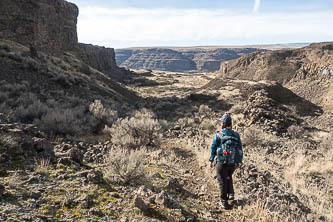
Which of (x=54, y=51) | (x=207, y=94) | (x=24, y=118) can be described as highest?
(x=54, y=51)

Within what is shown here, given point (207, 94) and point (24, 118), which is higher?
point (24, 118)

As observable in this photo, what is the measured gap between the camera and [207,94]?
2953cm

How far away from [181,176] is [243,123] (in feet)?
28.5

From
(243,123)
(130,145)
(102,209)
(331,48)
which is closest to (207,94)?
(243,123)

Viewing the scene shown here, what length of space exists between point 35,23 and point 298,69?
41.3 meters

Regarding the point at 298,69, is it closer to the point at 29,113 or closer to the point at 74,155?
the point at 29,113

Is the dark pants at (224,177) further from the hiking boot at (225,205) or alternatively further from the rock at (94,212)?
the rock at (94,212)

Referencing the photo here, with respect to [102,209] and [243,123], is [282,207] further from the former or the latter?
[243,123]

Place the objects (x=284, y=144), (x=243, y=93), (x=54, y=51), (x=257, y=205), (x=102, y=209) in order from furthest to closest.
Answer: (x=54, y=51) < (x=243, y=93) < (x=284, y=144) < (x=257, y=205) < (x=102, y=209)

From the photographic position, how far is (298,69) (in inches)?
1729

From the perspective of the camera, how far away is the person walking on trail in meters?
4.64

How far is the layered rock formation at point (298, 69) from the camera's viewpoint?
3095 centimetres

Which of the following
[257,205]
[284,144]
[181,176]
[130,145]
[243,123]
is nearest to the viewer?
[257,205]

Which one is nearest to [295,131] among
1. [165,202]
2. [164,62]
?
[165,202]
